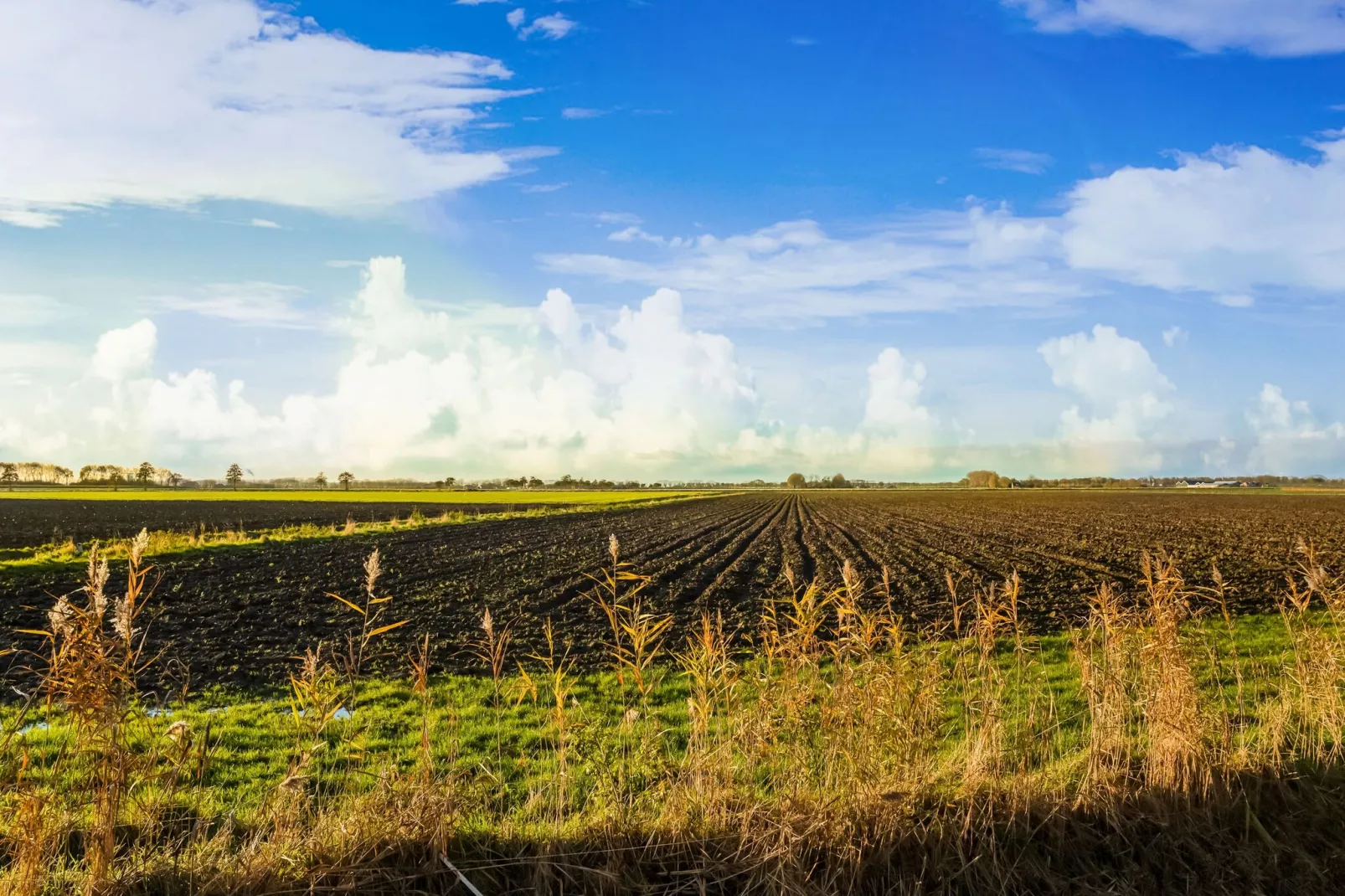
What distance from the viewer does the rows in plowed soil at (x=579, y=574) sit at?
53.5 ft

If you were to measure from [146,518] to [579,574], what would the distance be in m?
51.1

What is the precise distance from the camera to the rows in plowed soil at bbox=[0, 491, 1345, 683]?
1630 centimetres

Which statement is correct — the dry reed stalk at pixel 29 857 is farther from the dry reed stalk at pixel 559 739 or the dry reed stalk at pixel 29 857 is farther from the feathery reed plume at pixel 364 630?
the dry reed stalk at pixel 559 739

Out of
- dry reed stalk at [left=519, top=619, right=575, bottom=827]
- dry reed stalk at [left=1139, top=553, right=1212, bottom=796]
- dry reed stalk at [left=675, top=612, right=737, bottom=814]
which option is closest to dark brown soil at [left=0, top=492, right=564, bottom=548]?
dry reed stalk at [left=519, top=619, right=575, bottom=827]

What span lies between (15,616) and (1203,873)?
873 inches

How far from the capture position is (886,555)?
3195 centimetres

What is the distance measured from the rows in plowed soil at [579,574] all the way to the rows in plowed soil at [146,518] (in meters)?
14.3

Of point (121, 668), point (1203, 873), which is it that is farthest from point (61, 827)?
point (1203, 873)

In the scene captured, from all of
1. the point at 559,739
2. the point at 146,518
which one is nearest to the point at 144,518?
the point at 146,518

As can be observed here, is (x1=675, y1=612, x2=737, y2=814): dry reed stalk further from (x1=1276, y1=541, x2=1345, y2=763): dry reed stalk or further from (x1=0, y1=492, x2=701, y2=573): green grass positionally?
(x1=0, y1=492, x2=701, y2=573): green grass

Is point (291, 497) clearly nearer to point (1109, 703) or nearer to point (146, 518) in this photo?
point (146, 518)

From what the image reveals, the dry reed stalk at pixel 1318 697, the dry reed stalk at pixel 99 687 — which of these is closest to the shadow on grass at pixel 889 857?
the dry reed stalk at pixel 99 687

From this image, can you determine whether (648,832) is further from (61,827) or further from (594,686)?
(594,686)

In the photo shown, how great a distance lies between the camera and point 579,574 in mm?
25953
